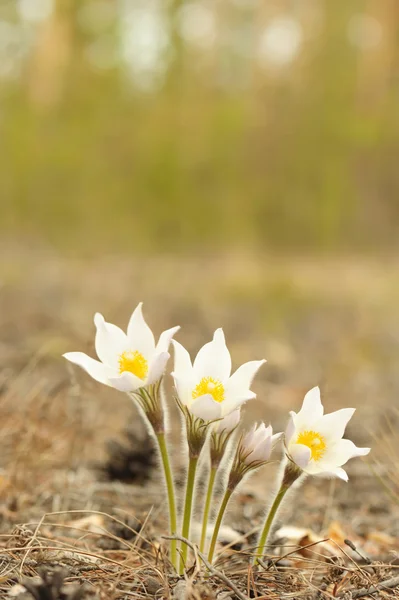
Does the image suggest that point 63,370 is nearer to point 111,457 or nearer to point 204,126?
point 111,457

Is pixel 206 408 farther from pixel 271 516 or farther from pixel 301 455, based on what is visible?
pixel 271 516

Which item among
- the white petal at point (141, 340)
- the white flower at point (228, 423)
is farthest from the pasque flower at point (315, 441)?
the white petal at point (141, 340)

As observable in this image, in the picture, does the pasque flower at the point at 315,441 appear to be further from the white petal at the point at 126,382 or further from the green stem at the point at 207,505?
the white petal at the point at 126,382

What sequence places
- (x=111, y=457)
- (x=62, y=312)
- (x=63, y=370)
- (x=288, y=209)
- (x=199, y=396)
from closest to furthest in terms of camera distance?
(x=199, y=396), (x=111, y=457), (x=63, y=370), (x=62, y=312), (x=288, y=209)

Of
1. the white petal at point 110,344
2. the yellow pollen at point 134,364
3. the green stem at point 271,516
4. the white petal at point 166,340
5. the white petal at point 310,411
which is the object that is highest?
the white petal at point 166,340

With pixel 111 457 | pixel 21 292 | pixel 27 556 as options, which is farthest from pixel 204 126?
pixel 27 556

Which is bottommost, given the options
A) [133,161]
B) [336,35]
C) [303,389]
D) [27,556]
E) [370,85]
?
[303,389]

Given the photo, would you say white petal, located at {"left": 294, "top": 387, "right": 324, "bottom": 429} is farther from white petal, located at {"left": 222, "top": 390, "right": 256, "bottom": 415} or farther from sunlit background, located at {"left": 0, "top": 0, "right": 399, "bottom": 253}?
sunlit background, located at {"left": 0, "top": 0, "right": 399, "bottom": 253}
